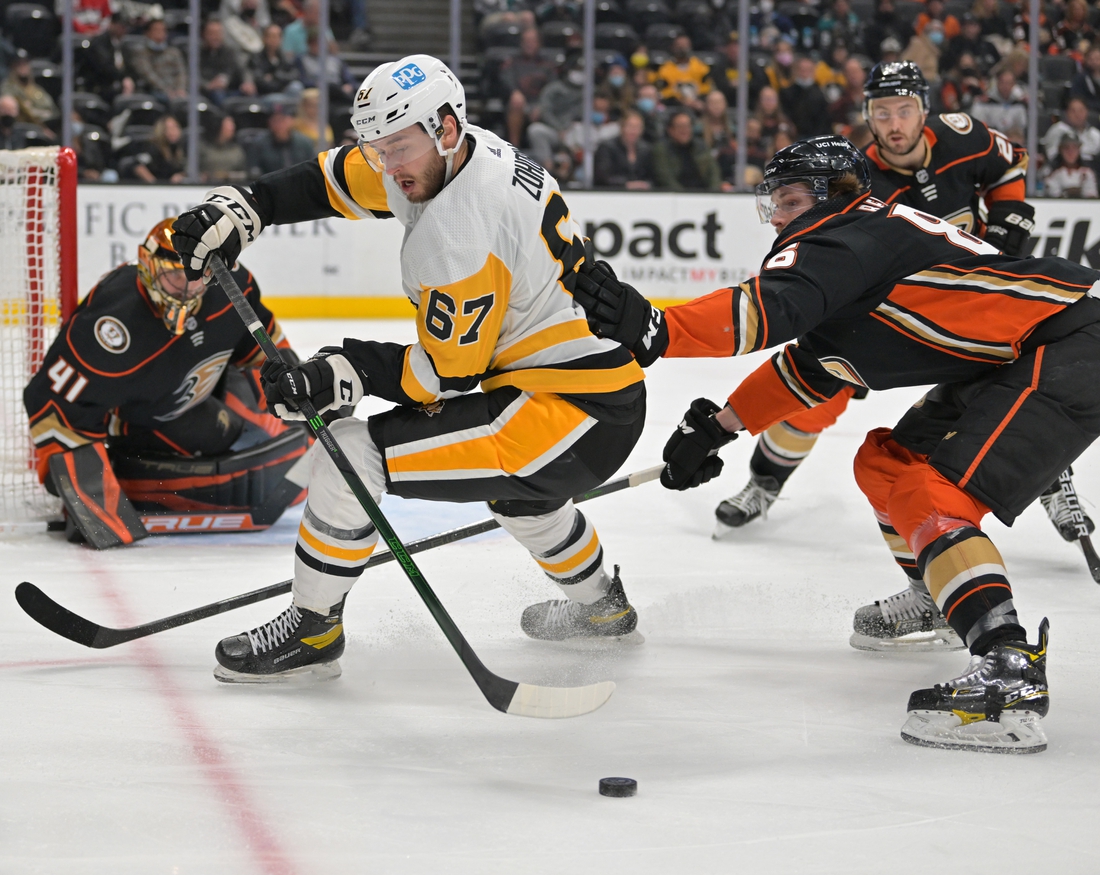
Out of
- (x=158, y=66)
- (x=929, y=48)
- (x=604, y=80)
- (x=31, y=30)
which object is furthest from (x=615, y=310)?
(x=929, y=48)

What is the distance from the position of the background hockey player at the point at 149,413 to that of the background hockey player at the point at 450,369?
93cm

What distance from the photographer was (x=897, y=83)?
378 centimetres

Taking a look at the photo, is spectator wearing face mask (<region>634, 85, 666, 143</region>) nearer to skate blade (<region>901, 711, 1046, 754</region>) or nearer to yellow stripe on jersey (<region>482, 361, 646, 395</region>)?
yellow stripe on jersey (<region>482, 361, 646, 395</region>)

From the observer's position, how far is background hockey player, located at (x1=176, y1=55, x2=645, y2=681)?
84.0 inches

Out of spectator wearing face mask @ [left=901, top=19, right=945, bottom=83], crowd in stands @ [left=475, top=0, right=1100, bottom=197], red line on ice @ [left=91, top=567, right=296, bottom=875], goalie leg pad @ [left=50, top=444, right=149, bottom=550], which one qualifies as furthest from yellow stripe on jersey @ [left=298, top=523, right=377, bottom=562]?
spectator wearing face mask @ [left=901, top=19, right=945, bottom=83]

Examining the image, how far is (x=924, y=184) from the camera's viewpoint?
3963mm

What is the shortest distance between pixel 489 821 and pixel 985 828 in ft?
2.29

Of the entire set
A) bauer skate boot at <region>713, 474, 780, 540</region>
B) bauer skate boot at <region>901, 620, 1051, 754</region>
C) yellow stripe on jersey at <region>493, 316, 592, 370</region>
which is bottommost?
bauer skate boot at <region>713, 474, 780, 540</region>

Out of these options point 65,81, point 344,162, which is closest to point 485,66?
point 65,81

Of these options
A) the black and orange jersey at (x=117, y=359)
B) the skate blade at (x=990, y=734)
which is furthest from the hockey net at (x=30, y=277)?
the skate blade at (x=990, y=734)

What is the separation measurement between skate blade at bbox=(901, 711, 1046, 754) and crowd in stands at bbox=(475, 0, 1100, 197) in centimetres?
620

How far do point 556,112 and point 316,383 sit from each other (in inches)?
261

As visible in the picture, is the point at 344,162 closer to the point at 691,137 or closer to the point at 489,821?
the point at 489,821

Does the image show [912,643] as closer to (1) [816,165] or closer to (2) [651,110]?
(1) [816,165]
